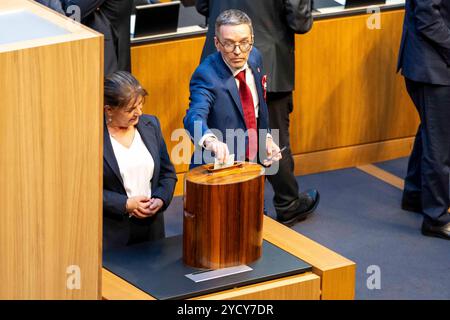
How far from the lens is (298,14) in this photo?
197 inches

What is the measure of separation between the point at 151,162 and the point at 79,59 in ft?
4.33

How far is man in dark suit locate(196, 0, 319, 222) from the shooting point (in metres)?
5.05

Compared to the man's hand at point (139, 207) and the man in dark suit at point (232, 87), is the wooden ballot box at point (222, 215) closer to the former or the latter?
the man's hand at point (139, 207)

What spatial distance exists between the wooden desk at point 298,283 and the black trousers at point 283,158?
1.95 metres

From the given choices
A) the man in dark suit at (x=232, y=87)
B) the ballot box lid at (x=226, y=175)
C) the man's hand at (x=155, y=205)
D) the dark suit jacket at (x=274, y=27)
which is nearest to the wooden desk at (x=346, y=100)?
the dark suit jacket at (x=274, y=27)

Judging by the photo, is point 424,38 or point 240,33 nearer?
point 240,33

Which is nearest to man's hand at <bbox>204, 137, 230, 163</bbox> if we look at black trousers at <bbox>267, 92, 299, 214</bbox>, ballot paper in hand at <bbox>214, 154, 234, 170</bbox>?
ballot paper in hand at <bbox>214, 154, 234, 170</bbox>

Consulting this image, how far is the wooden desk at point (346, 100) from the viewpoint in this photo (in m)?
6.02

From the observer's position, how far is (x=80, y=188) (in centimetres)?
250

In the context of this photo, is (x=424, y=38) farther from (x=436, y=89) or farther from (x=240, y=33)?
(x=240, y=33)

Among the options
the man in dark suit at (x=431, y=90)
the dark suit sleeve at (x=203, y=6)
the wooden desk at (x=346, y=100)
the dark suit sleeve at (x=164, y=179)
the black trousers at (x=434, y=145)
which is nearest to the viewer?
the dark suit sleeve at (x=164, y=179)

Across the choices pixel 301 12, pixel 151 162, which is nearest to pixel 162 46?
pixel 301 12

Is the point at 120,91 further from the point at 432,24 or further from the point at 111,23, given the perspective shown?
the point at 432,24

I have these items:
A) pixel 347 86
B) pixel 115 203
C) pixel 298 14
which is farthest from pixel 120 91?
pixel 347 86
